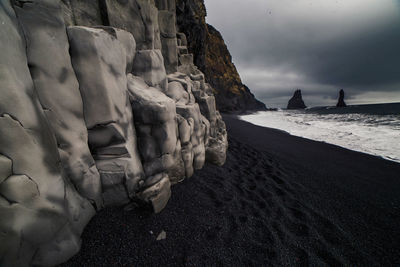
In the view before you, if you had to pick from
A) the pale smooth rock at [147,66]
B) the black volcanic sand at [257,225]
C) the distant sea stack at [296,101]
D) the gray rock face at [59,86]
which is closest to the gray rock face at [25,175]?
the gray rock face at [59,86]

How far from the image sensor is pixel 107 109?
2.12 m

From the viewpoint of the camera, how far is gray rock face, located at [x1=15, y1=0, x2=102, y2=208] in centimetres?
154

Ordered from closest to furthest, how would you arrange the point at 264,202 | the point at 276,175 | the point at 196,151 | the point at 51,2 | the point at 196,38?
the point at 51,2 → the point at 264,202 → the point at 196,151 → the point at 276,175 → the point at 196,38

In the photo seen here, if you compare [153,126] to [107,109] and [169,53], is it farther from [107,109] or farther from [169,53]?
[169,53]

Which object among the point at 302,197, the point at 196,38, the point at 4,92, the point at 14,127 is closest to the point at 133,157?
the point at 14,127

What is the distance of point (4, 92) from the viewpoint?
123cm

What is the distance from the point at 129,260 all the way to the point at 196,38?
2085 cm

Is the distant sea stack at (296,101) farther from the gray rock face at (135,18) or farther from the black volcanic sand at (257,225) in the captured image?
the gray rock face at (135,18)

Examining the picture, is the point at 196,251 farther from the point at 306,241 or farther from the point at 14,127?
the point at 14,127

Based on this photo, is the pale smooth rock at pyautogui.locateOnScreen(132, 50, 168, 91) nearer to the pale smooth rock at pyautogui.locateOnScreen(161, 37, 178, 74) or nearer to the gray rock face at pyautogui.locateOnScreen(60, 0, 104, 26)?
the gray rock face at pyautogui.locateOnScreen(60, 0, 104, 26)

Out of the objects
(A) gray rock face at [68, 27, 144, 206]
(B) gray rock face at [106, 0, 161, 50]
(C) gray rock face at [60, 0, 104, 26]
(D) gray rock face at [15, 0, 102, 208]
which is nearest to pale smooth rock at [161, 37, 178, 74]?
(B) gray rock face at [106, 0, 161, 50]

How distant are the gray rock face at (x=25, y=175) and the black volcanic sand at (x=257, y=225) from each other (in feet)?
1.33

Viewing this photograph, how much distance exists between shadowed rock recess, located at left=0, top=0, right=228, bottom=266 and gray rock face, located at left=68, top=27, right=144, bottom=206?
0.01 metres

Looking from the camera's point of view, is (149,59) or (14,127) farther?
(149,59)
